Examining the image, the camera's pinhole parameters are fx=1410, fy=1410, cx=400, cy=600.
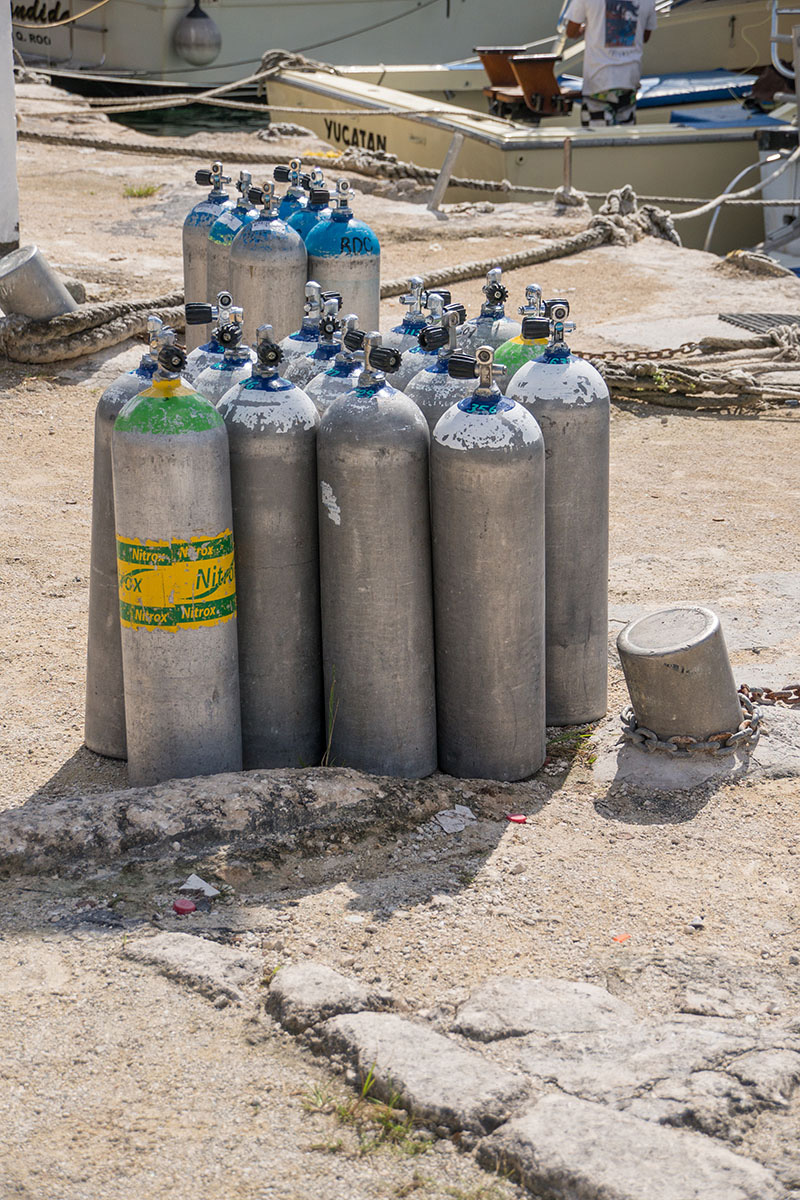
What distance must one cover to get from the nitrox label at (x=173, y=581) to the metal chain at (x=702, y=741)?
127cm

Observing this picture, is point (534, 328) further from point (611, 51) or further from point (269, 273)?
point (611, 51)

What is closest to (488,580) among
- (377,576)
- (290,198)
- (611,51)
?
(377,576)

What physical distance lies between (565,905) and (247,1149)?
3.37ft

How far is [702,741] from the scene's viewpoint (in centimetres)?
386

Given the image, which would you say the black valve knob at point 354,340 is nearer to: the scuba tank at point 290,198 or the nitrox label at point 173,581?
the nitrox label at point 173,581

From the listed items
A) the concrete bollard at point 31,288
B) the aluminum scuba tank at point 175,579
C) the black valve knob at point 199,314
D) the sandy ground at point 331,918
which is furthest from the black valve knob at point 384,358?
the concrete bollard at point 31,288

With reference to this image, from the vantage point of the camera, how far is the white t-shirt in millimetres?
13797

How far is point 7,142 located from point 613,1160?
7.63 meters

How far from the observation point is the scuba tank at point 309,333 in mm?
4277

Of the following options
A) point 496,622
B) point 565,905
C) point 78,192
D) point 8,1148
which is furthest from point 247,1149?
point 78,192

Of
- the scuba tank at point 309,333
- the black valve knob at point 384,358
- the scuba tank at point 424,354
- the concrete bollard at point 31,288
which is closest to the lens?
the black valve knob at point 384,358

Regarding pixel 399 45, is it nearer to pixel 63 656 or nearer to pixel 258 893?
pixel 63 656

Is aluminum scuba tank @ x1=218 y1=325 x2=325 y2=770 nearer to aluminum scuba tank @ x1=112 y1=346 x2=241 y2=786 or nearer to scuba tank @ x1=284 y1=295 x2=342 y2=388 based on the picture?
aluminum scuba tank @ x1=112 y1=346 x2=241 y2=786

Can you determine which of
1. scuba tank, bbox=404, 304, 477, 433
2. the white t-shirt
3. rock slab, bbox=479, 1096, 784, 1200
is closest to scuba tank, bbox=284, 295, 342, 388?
scuba tank, bbox=404, 304, 477, 433
